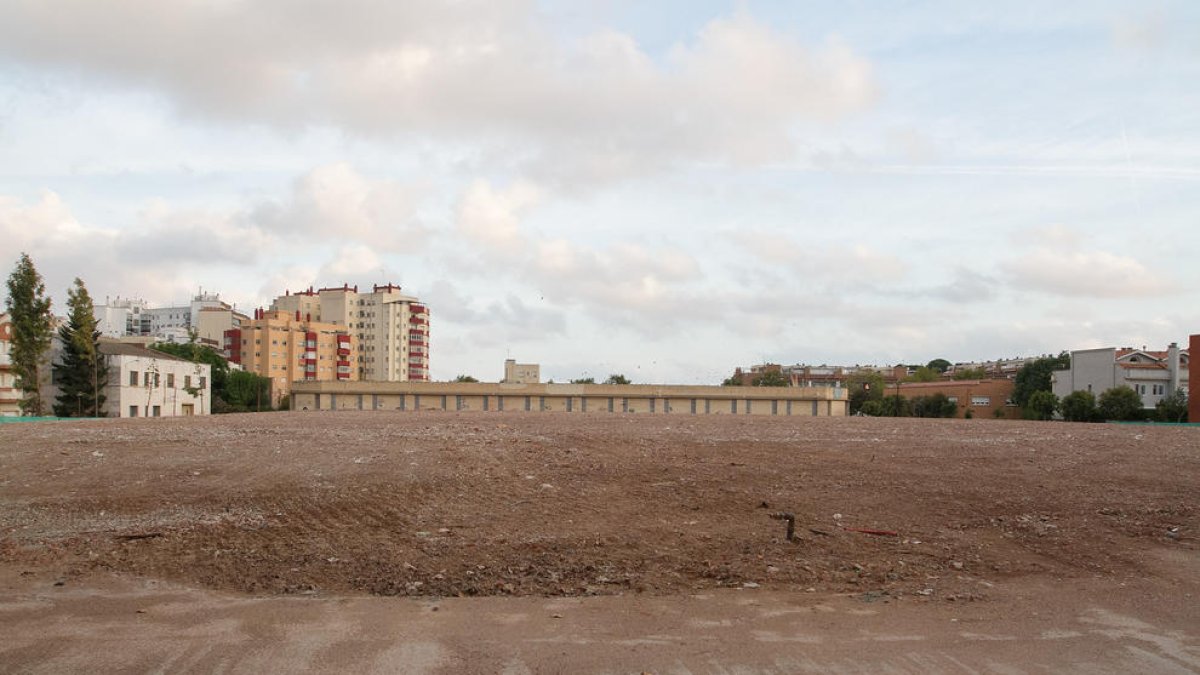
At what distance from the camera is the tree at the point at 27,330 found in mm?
52219

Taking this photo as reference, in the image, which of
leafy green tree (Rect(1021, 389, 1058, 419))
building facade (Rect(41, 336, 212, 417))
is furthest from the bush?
building facade (Rect(41, 336, 212, 417))

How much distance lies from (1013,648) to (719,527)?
5.21 metres

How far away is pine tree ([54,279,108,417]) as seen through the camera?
58.1 metres

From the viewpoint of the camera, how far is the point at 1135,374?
91.9m

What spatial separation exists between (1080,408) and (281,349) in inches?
4079

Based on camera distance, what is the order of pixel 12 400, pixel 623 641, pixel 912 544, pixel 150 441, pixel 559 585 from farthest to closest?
1. pixel 12 400
2. pixel 150 441
3. pixel 912 544
4. pixel 559 585
5. pixel 623 641

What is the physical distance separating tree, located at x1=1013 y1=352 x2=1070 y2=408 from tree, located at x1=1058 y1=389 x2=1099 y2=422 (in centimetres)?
2603

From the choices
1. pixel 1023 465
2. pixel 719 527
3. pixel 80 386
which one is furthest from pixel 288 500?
pixel 80 386

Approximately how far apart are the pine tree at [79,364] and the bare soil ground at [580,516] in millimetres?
41565

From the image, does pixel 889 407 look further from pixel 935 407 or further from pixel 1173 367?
pixel 1173 367

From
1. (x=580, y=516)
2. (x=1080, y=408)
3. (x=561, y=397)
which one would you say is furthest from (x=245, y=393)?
(x=580, y=516)

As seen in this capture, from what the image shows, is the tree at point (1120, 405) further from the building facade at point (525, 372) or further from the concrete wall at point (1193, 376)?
the building facade at point (525, 372)

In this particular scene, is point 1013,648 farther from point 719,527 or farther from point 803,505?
point 803,505

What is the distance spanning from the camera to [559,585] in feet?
32.7
